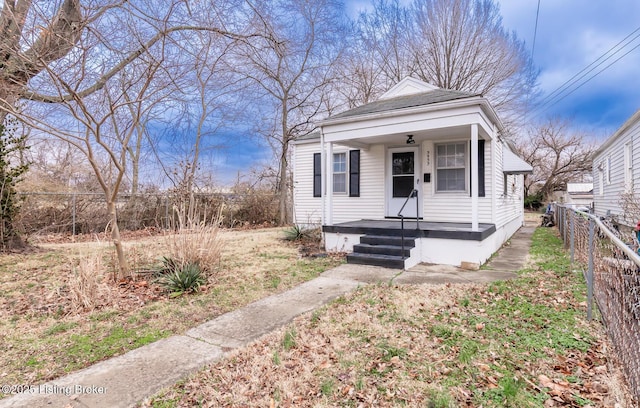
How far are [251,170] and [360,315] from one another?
13061 millimetres

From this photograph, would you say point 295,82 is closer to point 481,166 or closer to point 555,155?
point 481,166

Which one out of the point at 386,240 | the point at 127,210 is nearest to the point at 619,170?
the point at 386,240

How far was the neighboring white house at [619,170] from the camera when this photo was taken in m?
9.23

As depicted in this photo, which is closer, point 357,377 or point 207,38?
point 357,377

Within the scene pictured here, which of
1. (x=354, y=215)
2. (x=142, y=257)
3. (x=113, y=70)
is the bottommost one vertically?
(x=142, y=257)

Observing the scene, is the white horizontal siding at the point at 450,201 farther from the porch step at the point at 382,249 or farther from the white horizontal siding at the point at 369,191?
the porch step at the point at 382,249

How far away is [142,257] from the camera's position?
6000 mm

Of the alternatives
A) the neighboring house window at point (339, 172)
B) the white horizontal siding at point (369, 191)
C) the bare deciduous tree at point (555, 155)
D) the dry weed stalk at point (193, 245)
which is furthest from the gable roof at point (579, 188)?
the dry weed stalk at point (193, 245)

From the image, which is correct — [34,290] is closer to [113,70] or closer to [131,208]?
[113,70]

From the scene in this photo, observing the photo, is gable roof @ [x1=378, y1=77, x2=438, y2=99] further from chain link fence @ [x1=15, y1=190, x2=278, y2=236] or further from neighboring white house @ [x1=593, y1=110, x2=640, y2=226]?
chain link fence @ [x1=15, y1=190, x2=278, y2=236]

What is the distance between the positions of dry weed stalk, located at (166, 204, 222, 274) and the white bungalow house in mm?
2793

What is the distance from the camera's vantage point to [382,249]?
678cm

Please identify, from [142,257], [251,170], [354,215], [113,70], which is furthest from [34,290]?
[251,170]

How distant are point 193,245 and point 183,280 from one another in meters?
0.56
